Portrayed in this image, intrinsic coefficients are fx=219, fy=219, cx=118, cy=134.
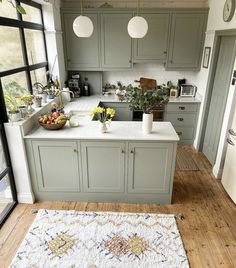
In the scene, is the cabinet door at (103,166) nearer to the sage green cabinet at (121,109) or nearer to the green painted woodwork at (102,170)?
the green painted woodwork at (102,170)

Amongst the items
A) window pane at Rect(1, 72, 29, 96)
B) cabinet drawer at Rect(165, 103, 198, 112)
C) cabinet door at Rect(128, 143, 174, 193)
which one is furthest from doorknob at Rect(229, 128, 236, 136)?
window pane at Rect(1, 72, 29, 96)

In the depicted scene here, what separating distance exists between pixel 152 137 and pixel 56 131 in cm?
114

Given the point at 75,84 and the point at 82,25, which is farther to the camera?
the point at 75,84

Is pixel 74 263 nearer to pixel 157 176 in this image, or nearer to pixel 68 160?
pixel 68 160

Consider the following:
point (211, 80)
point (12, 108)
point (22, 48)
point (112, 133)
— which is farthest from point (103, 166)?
point (211, 80)

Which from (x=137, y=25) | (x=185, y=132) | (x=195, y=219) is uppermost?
(x=137, y=25)

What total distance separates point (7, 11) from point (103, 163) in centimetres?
211

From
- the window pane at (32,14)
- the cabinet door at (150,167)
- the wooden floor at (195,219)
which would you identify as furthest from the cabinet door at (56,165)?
the window pane at (32,14)

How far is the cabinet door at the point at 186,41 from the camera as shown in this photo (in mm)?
3807

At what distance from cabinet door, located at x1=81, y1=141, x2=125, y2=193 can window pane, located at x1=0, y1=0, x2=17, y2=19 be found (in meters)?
1.72

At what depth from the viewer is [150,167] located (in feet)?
8.60

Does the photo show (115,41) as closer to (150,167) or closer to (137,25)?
(137,25)

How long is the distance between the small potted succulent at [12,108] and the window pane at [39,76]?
0.87 m

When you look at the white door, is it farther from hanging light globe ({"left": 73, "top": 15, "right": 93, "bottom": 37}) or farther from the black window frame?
the black window frame
